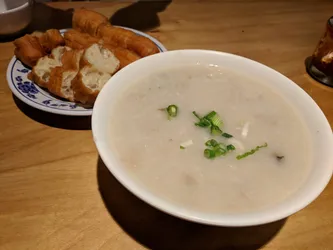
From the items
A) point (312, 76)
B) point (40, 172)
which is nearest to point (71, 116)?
point (40, 172)

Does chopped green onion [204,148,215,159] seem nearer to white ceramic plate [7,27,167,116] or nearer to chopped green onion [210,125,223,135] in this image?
chopped green onion [210,125,223,135]

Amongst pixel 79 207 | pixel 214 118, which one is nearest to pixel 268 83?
pixel 214 118

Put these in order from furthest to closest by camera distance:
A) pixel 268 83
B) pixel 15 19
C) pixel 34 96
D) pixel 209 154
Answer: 1. pixel 15 19
2. pixel 34 96
3. pixel 268 83
4. pixel 209 154

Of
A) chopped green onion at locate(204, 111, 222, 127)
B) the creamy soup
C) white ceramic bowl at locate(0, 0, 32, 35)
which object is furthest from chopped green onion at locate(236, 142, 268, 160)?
white ceramic bowl at locate(0, 0, 32, 35)

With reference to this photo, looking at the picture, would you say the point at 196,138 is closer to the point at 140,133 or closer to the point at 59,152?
the point at 140,133

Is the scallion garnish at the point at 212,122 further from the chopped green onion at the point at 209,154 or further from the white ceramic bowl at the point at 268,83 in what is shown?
the white ceramic bowl at the point at 268,83

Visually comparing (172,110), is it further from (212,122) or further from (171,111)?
(212,122)

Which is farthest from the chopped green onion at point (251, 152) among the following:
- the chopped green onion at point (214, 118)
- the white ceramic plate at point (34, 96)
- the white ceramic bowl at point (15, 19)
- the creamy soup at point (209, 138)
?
the white ceramic bowl at point (15, 19)
